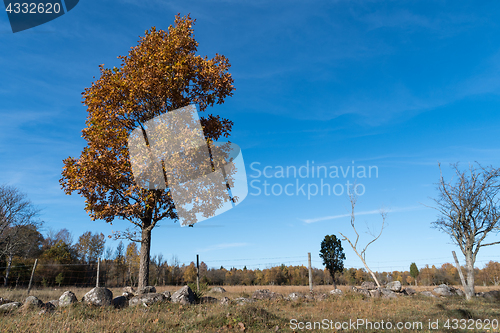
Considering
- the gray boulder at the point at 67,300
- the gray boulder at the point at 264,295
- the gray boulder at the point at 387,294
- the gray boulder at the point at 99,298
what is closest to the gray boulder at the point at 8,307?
the gray boulder at the point at 67,300

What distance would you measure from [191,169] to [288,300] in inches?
319

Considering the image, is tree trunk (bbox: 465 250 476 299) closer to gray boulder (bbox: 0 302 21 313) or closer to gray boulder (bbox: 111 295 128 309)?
gray boulder (bbox: 111 295 128 309)

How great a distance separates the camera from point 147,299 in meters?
10.4

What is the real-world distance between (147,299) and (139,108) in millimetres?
7868

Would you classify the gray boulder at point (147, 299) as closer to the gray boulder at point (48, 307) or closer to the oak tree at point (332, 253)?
the gray boulder at point (48, 307)

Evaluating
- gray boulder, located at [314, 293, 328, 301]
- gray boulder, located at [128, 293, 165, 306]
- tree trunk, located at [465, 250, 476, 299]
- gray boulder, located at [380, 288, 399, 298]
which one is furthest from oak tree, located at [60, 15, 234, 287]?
tree trunk, located at [465, 250, 476, 299]

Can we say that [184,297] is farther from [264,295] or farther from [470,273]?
[470,273]

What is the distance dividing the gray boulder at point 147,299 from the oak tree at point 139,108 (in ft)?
6.63

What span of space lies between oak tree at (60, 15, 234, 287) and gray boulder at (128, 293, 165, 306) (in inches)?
79.6

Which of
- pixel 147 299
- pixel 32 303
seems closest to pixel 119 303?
pixel 147 299

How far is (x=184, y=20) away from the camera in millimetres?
13344

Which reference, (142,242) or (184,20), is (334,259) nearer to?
(142,242)

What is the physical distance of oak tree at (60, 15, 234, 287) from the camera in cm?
1148

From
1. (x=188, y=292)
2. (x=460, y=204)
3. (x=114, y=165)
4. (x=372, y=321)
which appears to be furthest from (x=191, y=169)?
(x=460, y=204)
